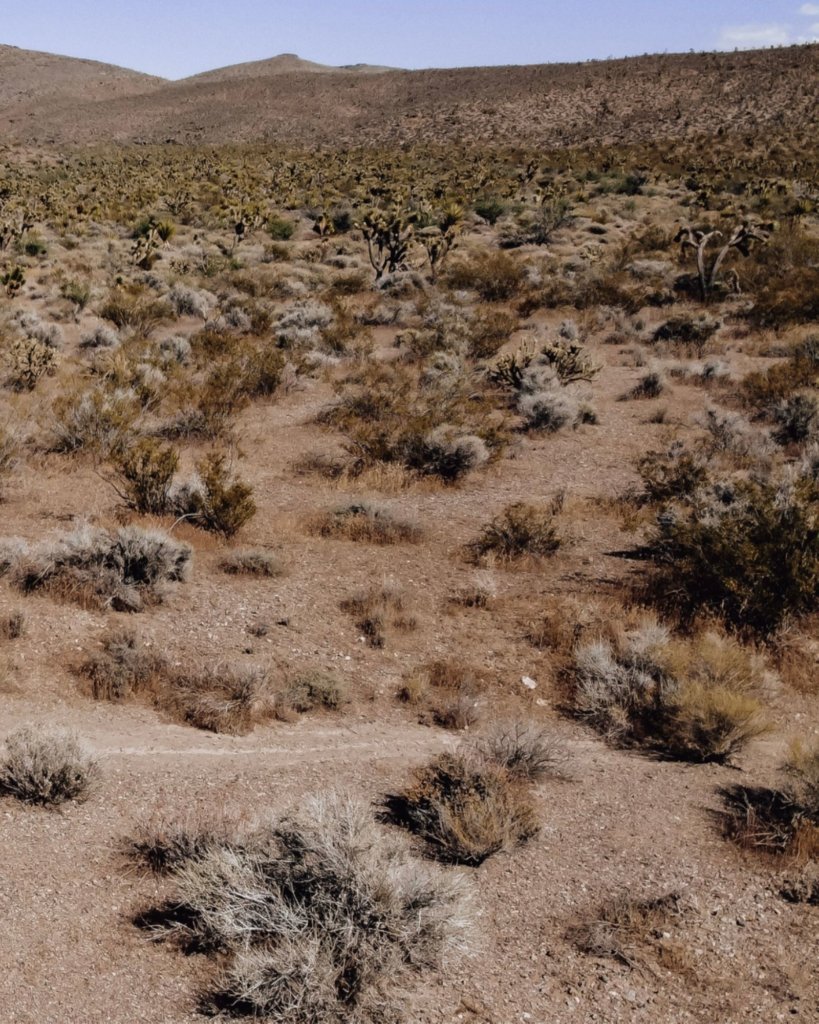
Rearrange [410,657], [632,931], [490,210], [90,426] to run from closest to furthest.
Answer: [632,931]
[410,657]
[90,426]
[490,210]

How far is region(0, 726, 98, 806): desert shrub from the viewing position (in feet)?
16.2

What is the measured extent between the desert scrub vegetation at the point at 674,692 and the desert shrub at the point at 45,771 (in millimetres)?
3956

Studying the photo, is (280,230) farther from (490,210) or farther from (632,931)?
(632,931)

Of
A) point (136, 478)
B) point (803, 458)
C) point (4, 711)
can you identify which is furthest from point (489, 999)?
point (803, 458)

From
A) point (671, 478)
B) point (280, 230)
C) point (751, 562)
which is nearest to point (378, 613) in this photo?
point (751, 562)

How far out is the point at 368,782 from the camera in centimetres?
544

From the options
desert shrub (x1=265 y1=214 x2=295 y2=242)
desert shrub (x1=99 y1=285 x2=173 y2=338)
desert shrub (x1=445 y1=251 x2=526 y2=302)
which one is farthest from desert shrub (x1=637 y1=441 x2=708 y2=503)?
desert shrub (x1=265 y1=214 x2=295 y2=242)

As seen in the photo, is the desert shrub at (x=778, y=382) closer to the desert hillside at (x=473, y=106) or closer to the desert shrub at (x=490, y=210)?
the desert shrub at (x=490, y=210)

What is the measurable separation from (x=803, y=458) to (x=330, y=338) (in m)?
11.1

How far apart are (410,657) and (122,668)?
257 cm

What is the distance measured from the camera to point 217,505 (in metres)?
9.27

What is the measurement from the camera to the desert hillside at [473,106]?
60438mm

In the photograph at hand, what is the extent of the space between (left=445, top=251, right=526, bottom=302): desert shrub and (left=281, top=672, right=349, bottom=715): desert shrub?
18.9 m

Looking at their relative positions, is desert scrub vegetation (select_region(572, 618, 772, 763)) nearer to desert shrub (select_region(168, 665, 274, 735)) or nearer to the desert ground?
the desert ground
